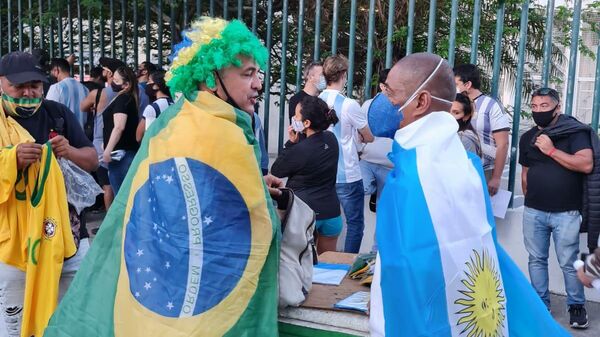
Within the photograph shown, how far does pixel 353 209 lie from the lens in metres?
6.34

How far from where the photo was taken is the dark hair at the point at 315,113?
549cm

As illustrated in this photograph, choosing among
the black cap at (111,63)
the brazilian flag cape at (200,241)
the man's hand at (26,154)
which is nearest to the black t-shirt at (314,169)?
the man's hand at (26,154)

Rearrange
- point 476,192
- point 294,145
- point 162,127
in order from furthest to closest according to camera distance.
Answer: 1. point 294,145
2. point 162,127
3. point 476,192

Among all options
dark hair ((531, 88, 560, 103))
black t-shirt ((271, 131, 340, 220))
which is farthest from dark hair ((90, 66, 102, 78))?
dark hair ((531, 88, 560, 103))

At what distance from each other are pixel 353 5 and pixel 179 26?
3.19m

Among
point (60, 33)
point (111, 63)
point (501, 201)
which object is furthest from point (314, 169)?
point (60, 33)

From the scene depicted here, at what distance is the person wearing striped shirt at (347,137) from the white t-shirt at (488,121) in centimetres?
94

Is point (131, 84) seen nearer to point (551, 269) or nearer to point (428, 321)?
point (551, 269)

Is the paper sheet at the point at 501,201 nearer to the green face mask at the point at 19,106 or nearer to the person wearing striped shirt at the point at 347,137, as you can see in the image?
the person wearing striped shirt at the point at 347,137

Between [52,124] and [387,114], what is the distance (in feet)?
6.74

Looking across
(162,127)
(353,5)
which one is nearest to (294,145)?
(353,5)

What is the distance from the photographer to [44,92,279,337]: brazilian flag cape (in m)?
2.69

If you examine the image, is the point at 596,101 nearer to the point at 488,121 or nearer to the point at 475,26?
the point at 488,121

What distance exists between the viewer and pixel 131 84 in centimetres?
754
